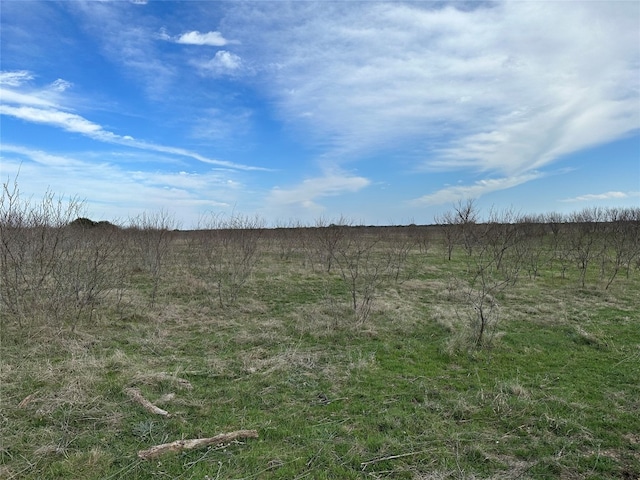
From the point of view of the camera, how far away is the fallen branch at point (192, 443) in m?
2.77

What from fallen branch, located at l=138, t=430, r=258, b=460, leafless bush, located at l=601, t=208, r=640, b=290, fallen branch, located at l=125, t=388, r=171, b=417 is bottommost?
fallen branch, located at l=138, t=430, r=258, b=460

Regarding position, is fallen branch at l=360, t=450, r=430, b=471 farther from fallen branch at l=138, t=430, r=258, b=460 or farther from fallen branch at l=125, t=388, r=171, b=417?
fallen branch at l=125, t=388, r=171, b=417

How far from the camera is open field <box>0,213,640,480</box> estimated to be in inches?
109

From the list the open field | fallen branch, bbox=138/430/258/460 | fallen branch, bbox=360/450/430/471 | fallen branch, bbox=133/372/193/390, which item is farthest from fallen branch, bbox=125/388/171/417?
fallen branch, bbox=360/450/430/471

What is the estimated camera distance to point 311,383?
13.7ft

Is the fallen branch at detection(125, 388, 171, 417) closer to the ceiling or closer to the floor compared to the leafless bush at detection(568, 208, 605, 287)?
closer to the floor

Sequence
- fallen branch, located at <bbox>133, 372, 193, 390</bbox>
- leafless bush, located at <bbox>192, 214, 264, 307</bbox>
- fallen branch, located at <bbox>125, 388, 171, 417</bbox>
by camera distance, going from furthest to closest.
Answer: leafless bush, located at <bbox>192, 214, 264, 307</bbox>
fallen branch, located at <bbox>133, 372, 193, 390</bbox>
fallen branch, located at <bbox>125, 388, 171, 417</bbox>

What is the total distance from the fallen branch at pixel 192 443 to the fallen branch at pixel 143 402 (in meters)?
0.59

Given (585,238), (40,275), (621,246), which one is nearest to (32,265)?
(40,275)

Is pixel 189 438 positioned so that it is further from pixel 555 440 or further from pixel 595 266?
pixel 595 266

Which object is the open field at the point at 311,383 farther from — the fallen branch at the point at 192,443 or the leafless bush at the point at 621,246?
the leafless bush at the point at 621,246

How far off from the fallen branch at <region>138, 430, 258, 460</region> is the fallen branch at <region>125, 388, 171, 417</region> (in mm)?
587

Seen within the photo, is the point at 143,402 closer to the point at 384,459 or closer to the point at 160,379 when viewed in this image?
the point at 160,379

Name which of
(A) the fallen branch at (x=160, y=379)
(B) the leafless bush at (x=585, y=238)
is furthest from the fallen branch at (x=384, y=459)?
(B) the leafless bush at (x=585, y=238)
